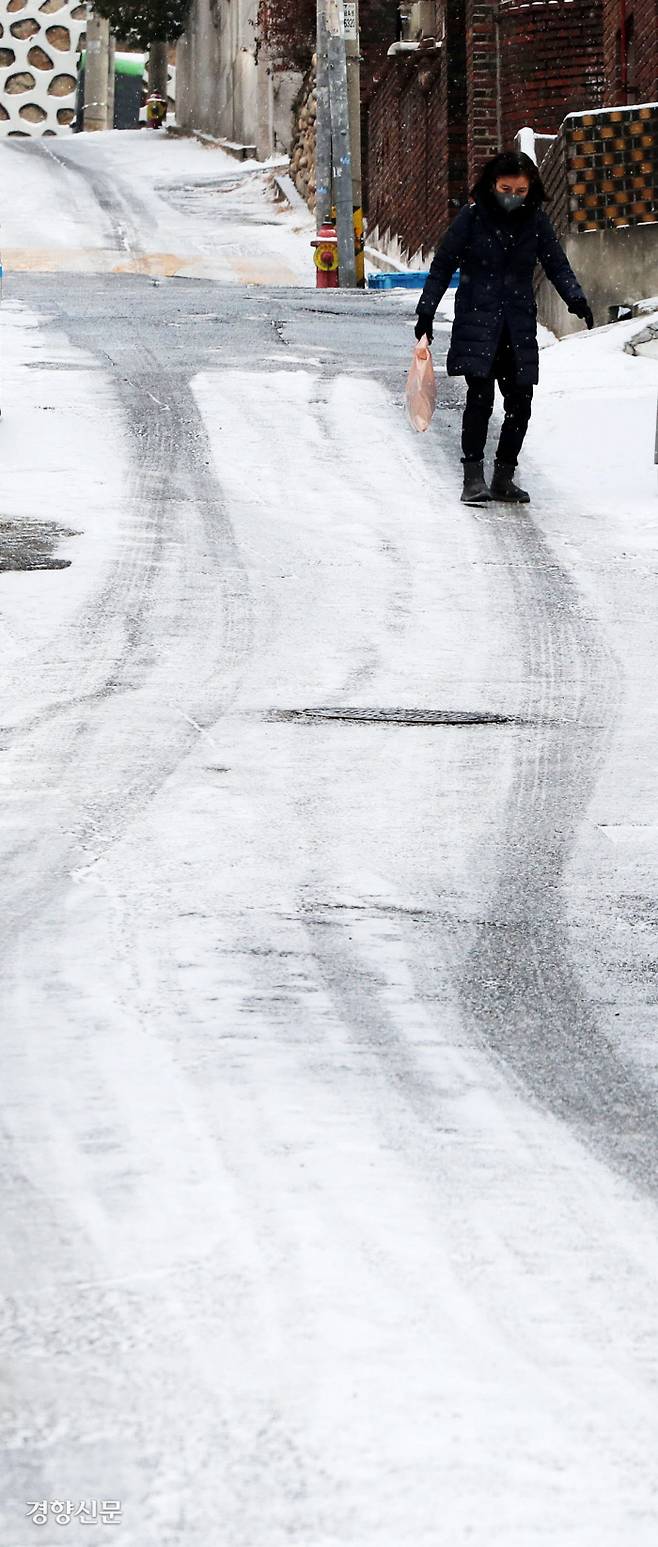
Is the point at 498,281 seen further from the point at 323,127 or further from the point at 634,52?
the point at 323,127

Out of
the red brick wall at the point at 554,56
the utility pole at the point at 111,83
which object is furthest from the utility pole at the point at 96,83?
the red brick wall at the point at 554,56

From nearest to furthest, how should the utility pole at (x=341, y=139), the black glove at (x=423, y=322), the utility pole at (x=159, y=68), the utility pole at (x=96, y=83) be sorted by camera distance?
1. the black glove at (x=423, y=322)
2. the utility pole at (x=341, y=139)
3. the utility pole at (x=159, y=68)
4. the utility pole at (x=96, y=83)

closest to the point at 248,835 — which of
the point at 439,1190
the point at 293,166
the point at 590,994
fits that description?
the point at 590,994

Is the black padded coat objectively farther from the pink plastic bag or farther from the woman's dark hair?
the pink plastic bag

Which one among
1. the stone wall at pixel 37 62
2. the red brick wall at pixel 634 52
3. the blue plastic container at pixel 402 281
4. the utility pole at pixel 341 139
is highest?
the red brick wall at pixel 634 52

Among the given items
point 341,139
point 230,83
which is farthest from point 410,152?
point 230,83

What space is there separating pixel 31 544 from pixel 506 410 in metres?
2.47

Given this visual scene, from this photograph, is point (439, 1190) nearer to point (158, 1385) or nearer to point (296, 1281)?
point (296, 1281)

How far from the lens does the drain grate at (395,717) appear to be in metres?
5.91

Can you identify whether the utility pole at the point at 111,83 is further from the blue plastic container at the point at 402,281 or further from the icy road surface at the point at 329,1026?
the icy road surface at the point at 329,1026

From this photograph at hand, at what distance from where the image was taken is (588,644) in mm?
6969

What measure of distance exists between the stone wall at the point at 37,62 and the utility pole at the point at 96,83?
14753 mm

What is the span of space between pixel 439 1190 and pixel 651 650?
4.13 m

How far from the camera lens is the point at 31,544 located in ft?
27.5
